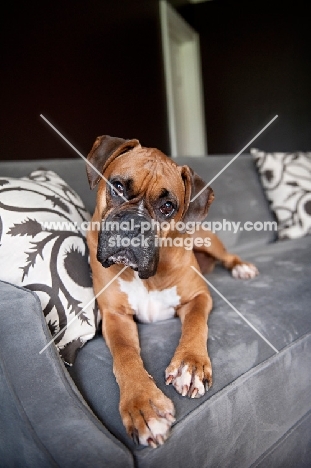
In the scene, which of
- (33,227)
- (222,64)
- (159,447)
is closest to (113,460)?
(159,447)

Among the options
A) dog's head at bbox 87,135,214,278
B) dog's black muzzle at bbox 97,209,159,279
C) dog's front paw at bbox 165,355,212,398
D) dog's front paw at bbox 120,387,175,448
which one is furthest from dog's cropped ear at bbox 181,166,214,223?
dog's front paw at bbox 120,387,175,448

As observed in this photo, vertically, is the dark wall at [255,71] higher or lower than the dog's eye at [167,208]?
higher

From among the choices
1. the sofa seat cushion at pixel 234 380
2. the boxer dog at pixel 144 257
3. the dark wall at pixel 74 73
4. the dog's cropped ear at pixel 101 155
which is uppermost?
the dark wall at pixel 74 73

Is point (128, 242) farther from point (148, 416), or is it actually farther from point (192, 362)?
point (148, 416)

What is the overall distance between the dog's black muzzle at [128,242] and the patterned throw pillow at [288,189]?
1.62 meters

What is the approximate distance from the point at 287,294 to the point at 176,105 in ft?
16.6

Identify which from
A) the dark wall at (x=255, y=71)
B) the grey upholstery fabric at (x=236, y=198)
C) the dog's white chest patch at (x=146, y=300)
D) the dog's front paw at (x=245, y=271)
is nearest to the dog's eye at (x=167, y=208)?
the dog's white chest patch at (x=146, y=300)

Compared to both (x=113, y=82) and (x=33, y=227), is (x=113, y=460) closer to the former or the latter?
(x=33, y=227)

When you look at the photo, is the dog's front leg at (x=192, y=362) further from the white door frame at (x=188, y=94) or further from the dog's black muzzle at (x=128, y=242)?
the white door frame at (x=188, y=94)

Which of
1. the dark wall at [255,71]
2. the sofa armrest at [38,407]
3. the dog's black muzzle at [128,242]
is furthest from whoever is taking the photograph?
the dark wall at [255,71]

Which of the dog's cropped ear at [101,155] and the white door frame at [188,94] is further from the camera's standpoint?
the white door frame at [188,94]

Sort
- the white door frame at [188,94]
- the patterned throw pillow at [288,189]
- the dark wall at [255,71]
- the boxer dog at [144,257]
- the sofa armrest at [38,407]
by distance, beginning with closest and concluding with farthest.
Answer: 1. the sofa armrest at [38,407]
2. the boxer dog at [144,257]
3. the patterned throw pillow at [288,189]
4. the dark wall at [255,71]
5. the white door frame at [188,94]

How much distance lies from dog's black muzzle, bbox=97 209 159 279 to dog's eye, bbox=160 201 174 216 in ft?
0.49

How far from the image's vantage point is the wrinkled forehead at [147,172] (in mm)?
1575
